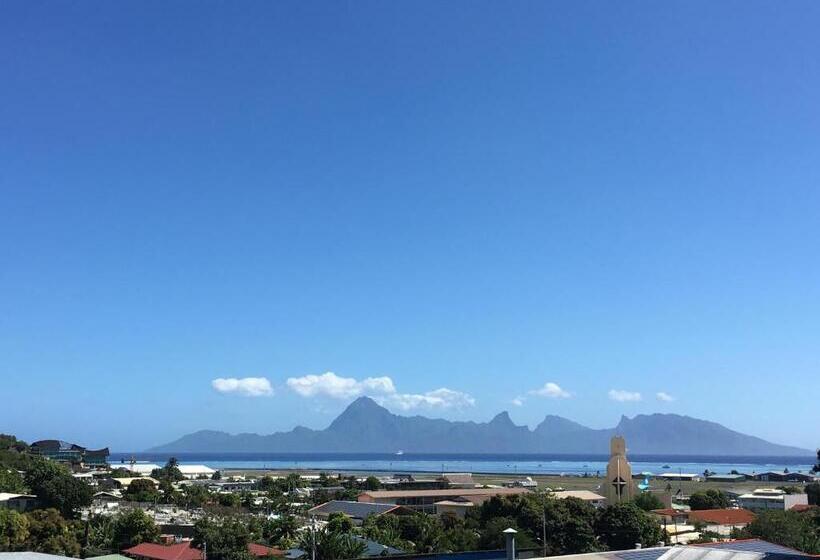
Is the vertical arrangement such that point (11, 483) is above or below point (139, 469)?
above

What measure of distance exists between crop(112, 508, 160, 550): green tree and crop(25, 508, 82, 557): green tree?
8.00 feet

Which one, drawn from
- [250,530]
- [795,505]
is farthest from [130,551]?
[795,505]

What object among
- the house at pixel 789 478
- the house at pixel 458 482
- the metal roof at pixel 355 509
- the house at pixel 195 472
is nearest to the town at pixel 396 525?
the metal roof at pixel 355 509

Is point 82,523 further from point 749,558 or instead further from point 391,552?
point 749,558

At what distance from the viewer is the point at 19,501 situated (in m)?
63.8

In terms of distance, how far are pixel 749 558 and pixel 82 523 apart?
48182 millimetres

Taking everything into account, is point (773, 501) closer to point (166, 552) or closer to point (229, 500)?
point (229, 500)

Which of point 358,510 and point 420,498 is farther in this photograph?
point 420,498

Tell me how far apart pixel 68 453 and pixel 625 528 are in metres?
135

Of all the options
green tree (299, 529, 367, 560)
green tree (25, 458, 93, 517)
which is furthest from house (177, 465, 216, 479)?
green tree (299, 529, 367, 560)

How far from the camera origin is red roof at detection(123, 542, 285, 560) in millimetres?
41500

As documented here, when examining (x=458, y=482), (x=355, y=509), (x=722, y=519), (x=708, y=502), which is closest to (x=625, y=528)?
(x=722, y=519)

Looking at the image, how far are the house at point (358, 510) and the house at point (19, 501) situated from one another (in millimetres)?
23259

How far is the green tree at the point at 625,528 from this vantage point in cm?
4612
